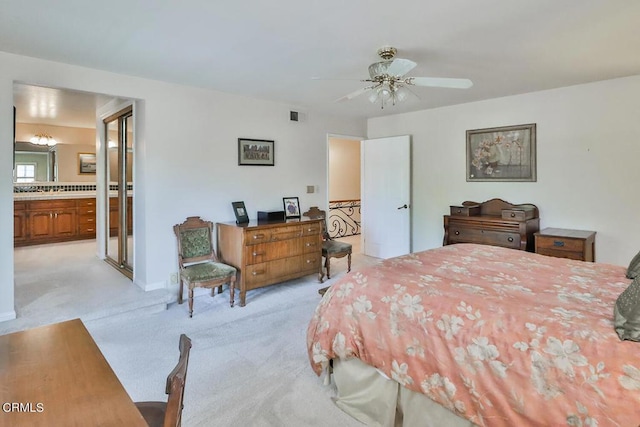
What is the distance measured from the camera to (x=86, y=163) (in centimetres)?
786

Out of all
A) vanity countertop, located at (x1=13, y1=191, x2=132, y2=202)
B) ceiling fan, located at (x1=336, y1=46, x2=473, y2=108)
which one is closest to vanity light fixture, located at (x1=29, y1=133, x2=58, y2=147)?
vanity countertop, located at (x1=13, y1=191, x2=132, y2=202)

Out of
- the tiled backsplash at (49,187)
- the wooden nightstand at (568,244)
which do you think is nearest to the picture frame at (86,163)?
the tiled backsplash at (49,187)

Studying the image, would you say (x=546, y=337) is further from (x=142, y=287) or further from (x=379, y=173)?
(x=379, y=173)

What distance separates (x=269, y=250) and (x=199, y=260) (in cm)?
78

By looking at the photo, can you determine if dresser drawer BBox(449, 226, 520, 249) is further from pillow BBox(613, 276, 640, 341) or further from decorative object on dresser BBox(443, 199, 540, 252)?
pillow BBox(613, 276, 640, 341)

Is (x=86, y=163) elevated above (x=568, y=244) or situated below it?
above

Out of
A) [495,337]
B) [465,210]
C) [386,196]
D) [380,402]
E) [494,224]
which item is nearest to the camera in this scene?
[495,337]

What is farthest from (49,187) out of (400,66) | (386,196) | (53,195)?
(400,66)

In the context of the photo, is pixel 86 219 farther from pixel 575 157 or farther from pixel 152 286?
pixel 575 157

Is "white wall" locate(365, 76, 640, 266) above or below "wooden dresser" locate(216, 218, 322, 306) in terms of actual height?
above

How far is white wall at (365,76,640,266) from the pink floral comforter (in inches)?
78.5

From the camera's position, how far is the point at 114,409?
901 millimetres

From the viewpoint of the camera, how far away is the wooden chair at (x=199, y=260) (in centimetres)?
354

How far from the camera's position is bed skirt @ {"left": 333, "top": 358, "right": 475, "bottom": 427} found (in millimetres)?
1702
